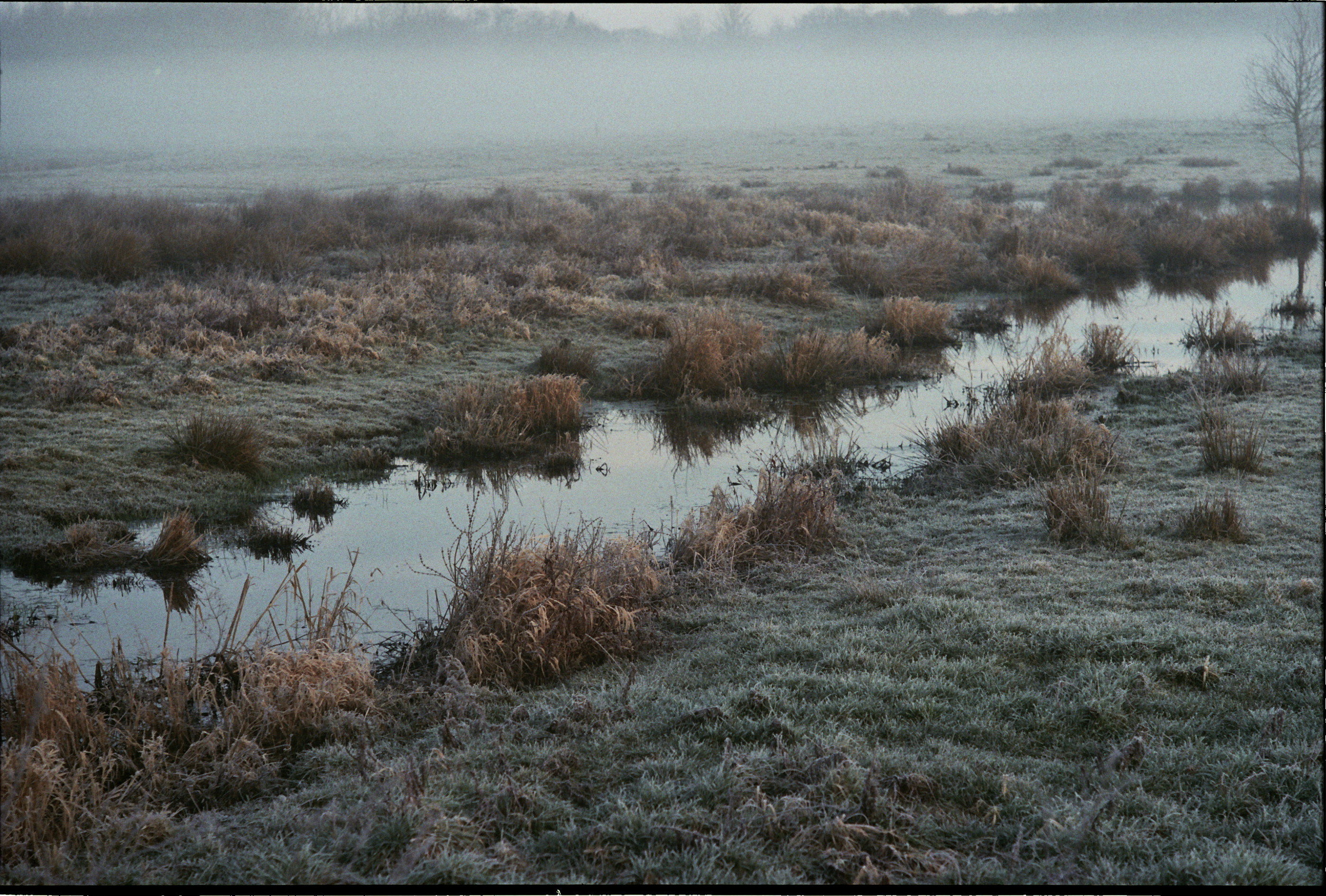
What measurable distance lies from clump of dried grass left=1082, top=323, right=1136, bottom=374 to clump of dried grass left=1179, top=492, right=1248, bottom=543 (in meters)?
5.89

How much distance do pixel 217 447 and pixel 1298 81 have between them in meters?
9.32

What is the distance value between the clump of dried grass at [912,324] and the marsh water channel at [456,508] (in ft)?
1.30

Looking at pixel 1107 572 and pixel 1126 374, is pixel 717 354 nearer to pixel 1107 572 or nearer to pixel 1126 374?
pixel 1126 374

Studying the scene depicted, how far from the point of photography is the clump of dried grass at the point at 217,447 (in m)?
8.69

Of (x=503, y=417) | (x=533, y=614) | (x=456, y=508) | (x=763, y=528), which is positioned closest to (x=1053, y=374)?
(x=763, y=528)

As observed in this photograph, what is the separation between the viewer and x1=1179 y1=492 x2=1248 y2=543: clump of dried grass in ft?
21.2

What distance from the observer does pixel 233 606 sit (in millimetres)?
6320

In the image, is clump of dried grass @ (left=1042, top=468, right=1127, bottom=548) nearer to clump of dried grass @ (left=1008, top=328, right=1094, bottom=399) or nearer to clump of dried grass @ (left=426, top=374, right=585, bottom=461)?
clump of dried grass @ (left=1008, top=328, right=1094, bottom=399)

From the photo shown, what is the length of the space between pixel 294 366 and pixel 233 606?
566 centimetres

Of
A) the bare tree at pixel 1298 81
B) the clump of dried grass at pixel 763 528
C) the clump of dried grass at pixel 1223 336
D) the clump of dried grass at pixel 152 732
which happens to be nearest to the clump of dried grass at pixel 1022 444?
the clump of dried grass at pixel 763 528

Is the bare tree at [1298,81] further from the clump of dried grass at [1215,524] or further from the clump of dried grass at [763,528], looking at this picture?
the clump of dried grass at [763,528]

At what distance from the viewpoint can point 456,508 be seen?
8320mm

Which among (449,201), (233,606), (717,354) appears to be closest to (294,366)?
(717,354)

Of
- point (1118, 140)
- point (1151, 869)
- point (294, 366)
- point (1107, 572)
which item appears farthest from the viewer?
point (1118, 140)
